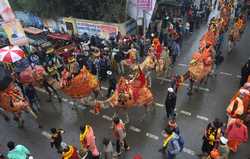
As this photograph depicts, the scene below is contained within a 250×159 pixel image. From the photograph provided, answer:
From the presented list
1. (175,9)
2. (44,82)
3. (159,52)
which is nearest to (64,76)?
(44,82)

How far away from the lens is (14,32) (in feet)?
43.1

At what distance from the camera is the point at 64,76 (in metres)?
10.6

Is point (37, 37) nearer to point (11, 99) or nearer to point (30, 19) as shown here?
point (30, 19)

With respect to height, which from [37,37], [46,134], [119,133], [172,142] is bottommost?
[46,134]

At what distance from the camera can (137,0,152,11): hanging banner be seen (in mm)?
15526

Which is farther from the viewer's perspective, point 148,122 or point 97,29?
point 97,29

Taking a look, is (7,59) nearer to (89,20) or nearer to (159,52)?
(159,52)

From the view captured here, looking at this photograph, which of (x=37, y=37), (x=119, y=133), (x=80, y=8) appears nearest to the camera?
(x=119, y=133)

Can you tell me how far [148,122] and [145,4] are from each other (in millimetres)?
7398

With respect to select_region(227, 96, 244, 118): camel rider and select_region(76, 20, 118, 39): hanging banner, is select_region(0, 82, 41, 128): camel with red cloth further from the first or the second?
select_region(76, 20, 118, 39): hanging banner

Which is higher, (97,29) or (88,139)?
(97,29)

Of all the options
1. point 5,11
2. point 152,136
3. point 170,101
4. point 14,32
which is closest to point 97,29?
point 14,32

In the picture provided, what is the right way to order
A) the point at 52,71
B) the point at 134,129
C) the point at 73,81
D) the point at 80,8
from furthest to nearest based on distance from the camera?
the point at 80,8 < the point at 52,71 < the point at 73,81 < the point at 134,129

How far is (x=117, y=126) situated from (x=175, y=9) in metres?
12.9
